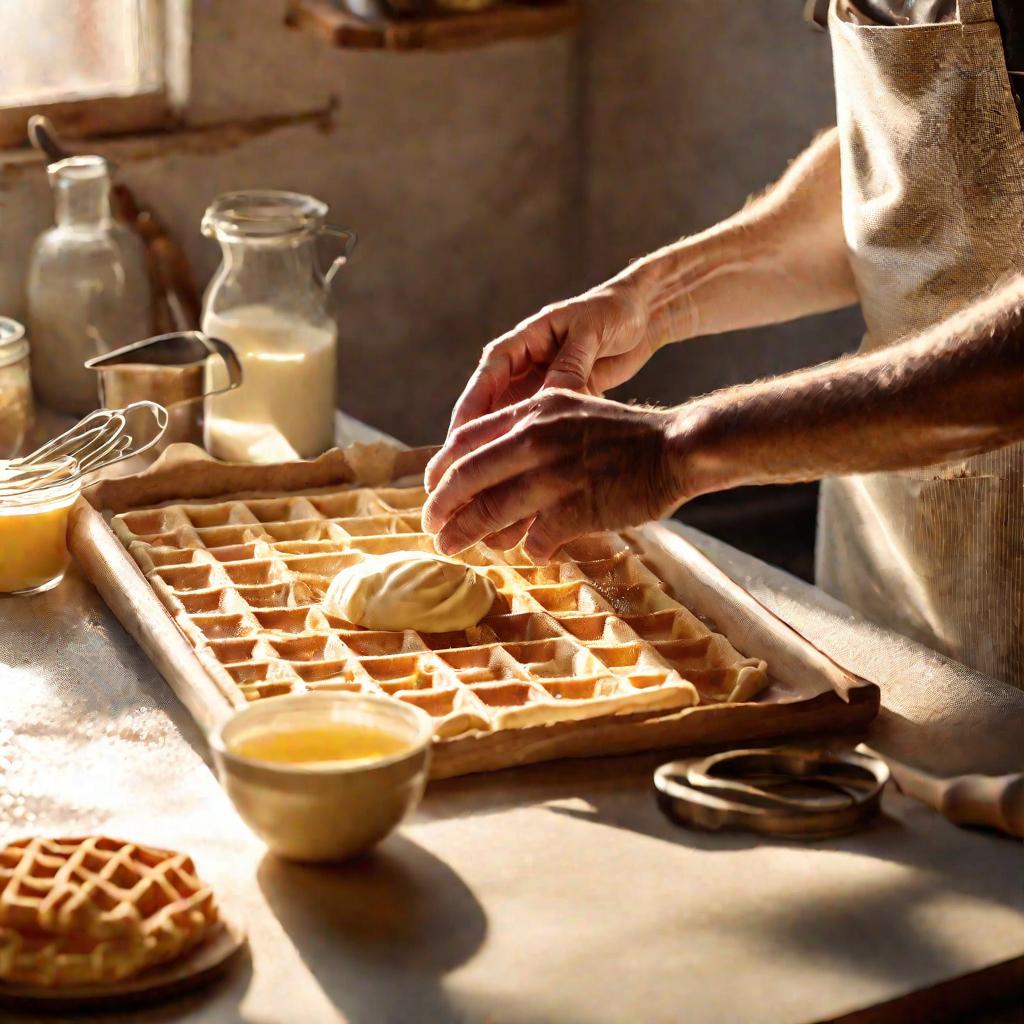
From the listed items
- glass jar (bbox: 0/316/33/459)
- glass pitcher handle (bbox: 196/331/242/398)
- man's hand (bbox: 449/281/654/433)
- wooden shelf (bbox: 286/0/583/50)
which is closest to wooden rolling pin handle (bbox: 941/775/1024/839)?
man's hand (bbox: 449/281/654/433)

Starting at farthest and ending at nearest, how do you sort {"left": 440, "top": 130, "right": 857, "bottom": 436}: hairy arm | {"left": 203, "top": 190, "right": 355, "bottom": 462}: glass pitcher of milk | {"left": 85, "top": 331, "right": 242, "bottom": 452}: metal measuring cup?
1. {"left": 203, "top": 190, "right": 355, "bottom": 462}: glass pitcher of milk
2. {"left": 85, "top": 331, "right": 242, "bottom": 452}: metal measuring cup
3. {"left": 440, "top": 130, "right": 857, "bottom": 436}: hairy arm

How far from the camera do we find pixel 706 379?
3541 millimetres

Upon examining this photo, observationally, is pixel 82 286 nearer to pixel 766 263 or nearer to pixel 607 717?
pixel 766 263

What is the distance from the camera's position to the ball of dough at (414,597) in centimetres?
151

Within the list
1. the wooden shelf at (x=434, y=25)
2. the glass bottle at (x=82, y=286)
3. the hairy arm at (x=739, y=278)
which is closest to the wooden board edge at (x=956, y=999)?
the hairy arm at (x=739, y=278)

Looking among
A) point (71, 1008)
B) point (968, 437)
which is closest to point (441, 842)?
point (71, 1008)

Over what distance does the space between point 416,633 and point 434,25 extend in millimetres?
1706

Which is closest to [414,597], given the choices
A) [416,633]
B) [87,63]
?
[416,633]

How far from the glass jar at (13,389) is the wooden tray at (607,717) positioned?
365 millimetres

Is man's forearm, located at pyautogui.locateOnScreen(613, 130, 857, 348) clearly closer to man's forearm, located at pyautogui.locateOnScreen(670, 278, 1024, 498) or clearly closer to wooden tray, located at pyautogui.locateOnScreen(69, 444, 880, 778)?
wooden tray, located at pyautogui.locateOnScreen(69, 444, 880, 778)

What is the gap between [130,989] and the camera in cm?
100

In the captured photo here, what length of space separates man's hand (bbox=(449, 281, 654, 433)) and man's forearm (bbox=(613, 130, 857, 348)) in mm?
66

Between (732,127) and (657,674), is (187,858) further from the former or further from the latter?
(732,127)

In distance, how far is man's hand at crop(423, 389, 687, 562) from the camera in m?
1.41
